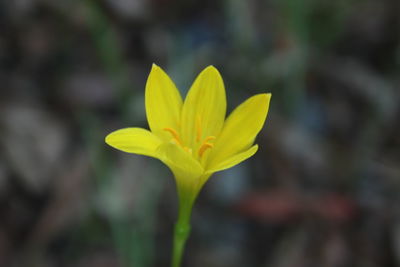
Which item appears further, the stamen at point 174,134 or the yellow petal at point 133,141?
the stamen at point 174,134

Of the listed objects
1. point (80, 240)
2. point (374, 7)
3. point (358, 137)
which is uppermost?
point (374, 7)

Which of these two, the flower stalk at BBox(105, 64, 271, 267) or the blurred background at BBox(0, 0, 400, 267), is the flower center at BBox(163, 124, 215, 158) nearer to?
the flower stalk at BBox(105, 64, 271, 267)

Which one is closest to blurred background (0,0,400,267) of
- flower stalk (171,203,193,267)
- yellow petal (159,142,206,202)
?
flower stalk (171,203,193,267)

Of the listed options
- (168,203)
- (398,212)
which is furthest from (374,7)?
(168,203)

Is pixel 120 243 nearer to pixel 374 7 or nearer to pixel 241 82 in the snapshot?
pixel 241 82

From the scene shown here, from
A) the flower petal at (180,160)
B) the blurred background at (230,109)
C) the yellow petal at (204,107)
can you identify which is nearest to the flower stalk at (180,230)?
the flower petal at (180,160)

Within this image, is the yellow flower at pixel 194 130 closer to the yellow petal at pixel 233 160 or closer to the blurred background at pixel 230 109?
the yellow petal at pixel 233 160

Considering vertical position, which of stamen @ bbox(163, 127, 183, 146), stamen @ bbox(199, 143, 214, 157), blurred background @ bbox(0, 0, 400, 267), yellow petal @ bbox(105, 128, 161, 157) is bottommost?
blurred background @ bbox(0, 0, 400, 267)
